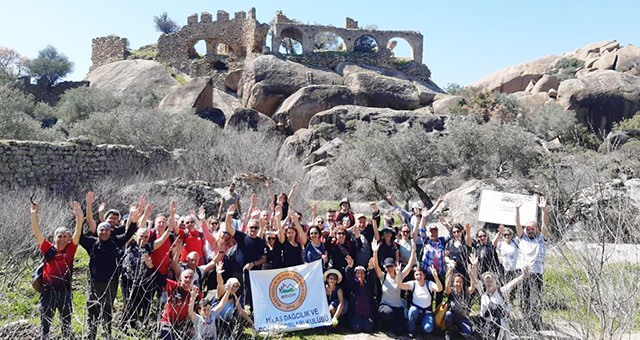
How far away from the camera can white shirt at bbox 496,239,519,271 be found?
8.76 m

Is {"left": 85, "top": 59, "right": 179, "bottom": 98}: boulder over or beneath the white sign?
over

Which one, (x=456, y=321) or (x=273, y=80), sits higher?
(x=273, y=80)

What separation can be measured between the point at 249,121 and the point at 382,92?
9.51 meters

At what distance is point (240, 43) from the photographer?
43.9 meters

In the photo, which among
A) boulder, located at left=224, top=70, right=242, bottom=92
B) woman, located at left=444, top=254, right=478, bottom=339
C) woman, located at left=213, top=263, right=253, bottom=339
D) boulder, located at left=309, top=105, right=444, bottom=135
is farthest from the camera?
boulder, located at left=224, top=70, right=242, bottom=92

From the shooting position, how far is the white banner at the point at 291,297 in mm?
8555

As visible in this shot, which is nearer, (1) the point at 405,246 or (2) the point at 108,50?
(1) the point at 405,246

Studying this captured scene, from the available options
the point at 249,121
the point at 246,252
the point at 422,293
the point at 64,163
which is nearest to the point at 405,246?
the point at 422,293

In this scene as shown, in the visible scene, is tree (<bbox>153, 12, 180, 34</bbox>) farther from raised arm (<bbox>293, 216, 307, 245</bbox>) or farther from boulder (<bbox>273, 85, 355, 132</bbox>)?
raised arm (<bbox>293, 216, 307, 245</bbox>)

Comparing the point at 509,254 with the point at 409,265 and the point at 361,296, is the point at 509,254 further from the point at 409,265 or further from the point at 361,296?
the point at 361,296

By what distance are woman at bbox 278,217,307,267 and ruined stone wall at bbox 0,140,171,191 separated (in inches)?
362

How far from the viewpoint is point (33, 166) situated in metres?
15.0

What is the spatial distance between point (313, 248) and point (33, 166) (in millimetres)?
9818

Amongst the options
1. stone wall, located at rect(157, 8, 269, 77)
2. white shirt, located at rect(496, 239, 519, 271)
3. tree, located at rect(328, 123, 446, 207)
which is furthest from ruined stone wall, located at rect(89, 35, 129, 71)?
white shirt, located at rect(496, 239, 519, 271)
